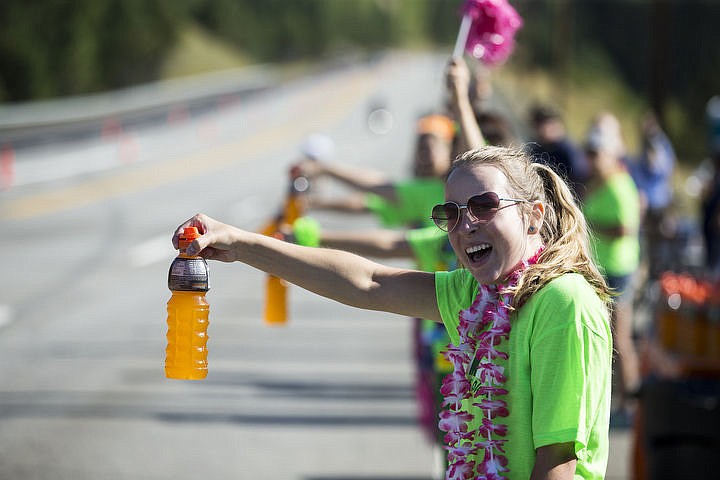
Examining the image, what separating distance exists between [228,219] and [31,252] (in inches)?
204

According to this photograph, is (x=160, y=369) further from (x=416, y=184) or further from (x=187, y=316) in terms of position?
(x=187, y=316)

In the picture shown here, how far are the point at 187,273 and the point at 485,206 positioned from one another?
0.80 meters

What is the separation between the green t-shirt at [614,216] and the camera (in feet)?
30.9

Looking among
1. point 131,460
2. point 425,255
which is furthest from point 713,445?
point 131,460

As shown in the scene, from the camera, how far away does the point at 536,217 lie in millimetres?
3297

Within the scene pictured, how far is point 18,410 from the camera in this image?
9773 mm

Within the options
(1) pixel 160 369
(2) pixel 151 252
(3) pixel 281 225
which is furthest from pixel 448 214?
(2) pixel 151 252

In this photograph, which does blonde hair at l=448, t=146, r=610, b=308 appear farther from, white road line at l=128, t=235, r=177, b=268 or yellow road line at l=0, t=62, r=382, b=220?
yellow road line at l=0, t=62, r=382, b=220

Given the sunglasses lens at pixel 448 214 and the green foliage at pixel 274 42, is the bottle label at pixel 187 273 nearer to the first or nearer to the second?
the sunglasses lens at pixel 448 214

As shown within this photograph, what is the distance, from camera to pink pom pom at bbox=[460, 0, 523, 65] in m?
4.88

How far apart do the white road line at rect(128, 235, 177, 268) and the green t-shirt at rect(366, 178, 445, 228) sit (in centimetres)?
1208

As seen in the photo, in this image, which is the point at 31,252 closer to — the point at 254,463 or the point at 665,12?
the point at 665,12

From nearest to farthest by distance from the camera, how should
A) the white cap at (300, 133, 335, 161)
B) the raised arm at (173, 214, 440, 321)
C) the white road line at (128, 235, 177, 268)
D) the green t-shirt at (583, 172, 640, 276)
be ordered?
the raised arm at (173, 214, 440, 321) → the white cap at (300, 133, 335, 161) → the green t-shirt at (583, 172, 640, 276) → the white road line at (128, 235, 177, 268)

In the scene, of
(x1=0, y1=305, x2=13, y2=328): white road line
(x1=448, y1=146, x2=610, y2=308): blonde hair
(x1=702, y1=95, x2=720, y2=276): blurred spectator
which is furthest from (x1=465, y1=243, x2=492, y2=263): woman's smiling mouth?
(x1=0, y1=305, x2=13, y2=328): white road line
